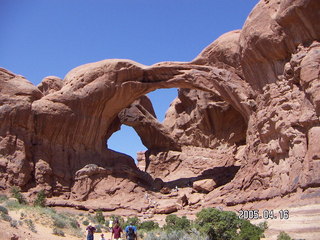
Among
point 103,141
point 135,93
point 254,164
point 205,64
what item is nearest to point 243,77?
point 205,64

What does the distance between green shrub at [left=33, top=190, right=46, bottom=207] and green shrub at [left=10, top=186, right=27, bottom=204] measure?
26.5 inches

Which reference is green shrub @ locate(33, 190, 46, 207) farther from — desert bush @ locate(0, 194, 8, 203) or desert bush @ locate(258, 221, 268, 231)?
desert bush @ locate(258, 221, 268, 231)

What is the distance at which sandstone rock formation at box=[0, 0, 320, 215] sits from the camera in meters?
19.9

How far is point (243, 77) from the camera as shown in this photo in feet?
87.9

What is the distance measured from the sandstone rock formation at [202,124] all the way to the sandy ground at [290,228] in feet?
5.50

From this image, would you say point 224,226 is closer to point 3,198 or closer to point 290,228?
point 290,228

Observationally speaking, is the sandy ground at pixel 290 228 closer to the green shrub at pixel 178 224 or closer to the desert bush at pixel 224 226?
the desert bush at pixel 224 226

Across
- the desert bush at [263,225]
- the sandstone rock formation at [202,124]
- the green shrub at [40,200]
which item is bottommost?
the desert bush at [263,225]

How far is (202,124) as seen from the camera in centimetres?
3706

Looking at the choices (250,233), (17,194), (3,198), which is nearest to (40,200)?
Result: (17,194)

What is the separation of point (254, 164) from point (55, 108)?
13.8 meters

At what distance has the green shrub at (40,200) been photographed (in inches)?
956

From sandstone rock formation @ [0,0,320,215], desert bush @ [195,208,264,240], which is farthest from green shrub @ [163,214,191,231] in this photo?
sandstone rock formation @ [0,0,320,215]

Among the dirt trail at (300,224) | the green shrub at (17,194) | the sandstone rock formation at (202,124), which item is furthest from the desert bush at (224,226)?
the green shrub at (17,194)
